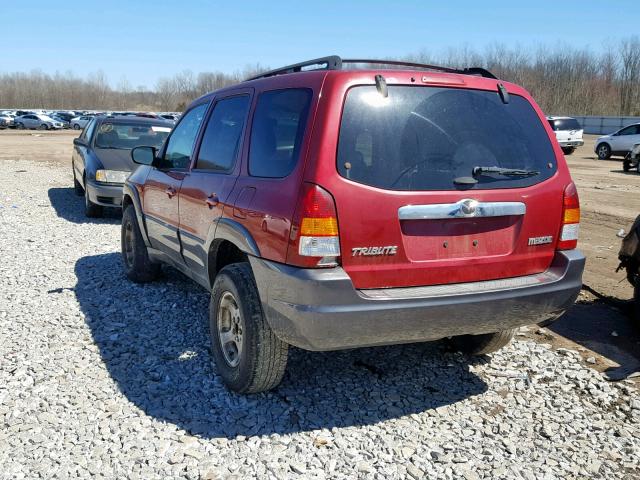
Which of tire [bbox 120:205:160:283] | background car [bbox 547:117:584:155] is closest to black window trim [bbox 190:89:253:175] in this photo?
tire [bbox 120:205:160:283]

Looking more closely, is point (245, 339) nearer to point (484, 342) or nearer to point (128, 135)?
point (484, 342)

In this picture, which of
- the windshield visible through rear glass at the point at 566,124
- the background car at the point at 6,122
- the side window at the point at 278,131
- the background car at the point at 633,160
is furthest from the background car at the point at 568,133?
the background car at the point at 6,122

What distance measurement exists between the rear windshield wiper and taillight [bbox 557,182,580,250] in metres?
0.26

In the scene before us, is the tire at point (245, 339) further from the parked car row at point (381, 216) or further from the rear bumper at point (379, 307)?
the rear bumper at point (379, 307)

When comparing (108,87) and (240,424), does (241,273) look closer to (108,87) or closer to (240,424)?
(240,424)

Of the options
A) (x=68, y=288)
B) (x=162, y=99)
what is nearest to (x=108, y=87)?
(x=162, y=99)

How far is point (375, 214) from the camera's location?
3.01m

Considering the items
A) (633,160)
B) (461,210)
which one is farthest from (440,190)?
(633,160)

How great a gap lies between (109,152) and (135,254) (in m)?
5.03

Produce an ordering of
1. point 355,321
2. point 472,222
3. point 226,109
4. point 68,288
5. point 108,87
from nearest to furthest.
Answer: point 355,321 → point 472,222 → point 226,109 → point 68,288 → point 108,87

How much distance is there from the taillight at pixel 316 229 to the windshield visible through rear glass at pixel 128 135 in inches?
337

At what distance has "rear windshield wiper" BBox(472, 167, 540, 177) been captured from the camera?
3260mm

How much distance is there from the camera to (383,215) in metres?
3.02

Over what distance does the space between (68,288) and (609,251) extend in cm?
704
